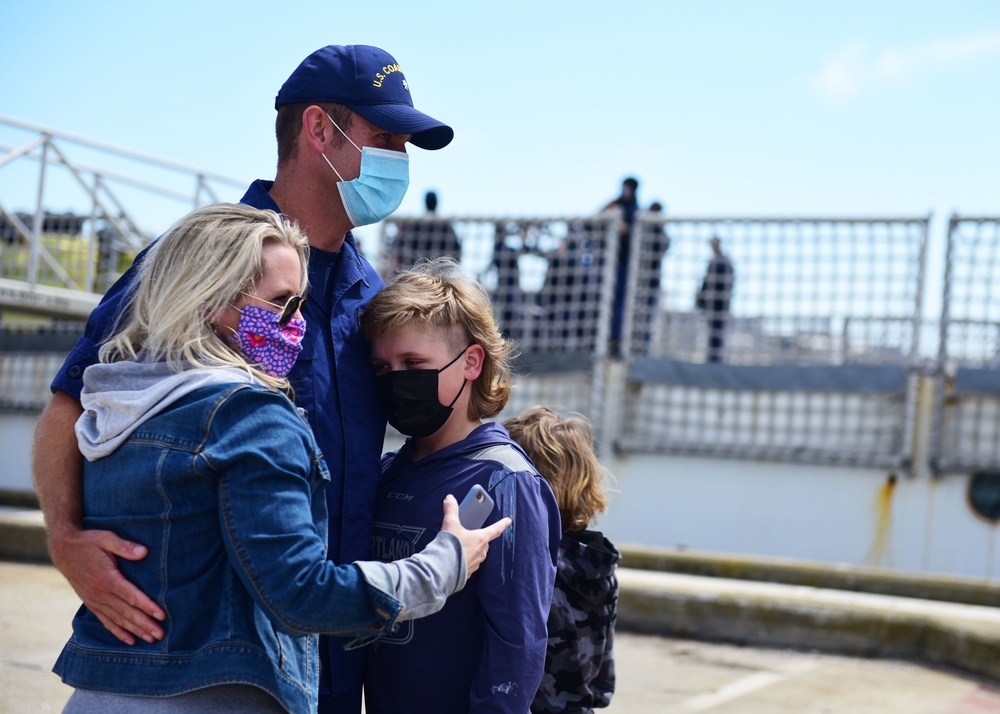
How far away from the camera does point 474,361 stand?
2211 millimetres

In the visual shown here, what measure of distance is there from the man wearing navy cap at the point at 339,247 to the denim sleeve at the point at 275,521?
1.52 feet

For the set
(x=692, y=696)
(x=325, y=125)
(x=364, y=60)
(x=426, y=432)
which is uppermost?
(x=364, y=60)

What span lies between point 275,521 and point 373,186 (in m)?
1.01

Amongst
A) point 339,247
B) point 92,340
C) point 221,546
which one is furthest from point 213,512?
point 339,247

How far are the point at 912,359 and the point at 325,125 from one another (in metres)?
5.40

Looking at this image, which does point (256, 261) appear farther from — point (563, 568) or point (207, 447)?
point (563, 568)

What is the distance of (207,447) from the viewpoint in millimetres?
1467

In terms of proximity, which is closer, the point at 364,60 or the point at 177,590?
the point at 177,590

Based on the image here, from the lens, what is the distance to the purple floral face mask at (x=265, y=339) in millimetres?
1650

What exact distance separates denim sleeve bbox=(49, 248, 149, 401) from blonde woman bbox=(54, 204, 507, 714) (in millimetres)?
172

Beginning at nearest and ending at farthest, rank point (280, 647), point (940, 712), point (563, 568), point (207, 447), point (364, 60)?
1. point (207, 447)
2. point (280, 647)
3. point (364, 60)
4. point (563, 568)
5. point (940, 712)

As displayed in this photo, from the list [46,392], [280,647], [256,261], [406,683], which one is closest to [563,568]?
[406,683]

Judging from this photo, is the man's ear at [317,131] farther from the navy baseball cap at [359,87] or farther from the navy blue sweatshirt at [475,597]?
the navy blue sweatshirt at [475,597]

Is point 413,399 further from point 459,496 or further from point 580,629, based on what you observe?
point 580,629
